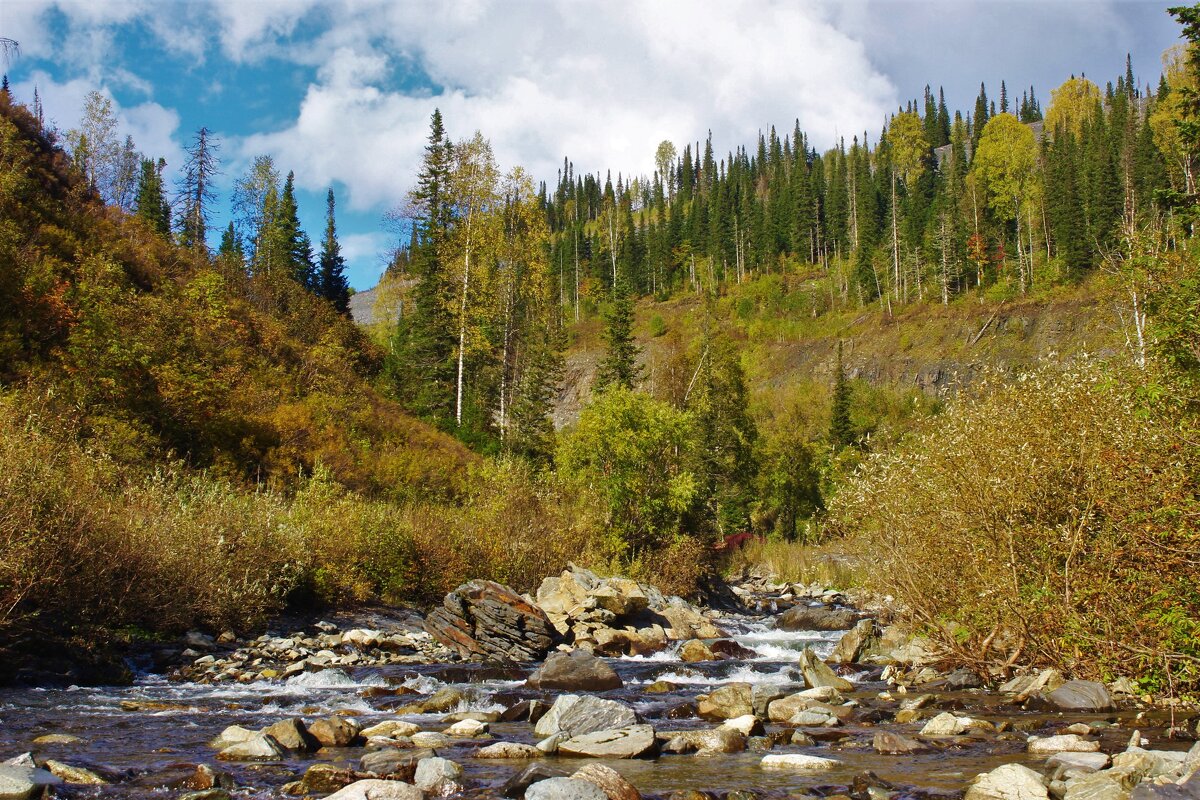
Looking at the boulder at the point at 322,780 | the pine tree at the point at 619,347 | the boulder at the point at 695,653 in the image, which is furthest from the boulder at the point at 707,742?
the pine tree at the point at 619,347

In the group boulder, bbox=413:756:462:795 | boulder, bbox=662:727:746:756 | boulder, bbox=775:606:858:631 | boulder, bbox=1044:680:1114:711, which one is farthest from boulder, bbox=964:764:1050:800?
boulder, bbox=775:606:858:631

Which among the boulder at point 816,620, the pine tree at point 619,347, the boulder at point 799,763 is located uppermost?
the pine tree at point 619,347

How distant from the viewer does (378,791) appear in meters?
7.36

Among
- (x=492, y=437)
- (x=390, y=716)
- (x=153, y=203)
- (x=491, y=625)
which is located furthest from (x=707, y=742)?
(x=153, y=203)

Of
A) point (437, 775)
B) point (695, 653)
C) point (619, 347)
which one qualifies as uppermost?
point (619, 347)

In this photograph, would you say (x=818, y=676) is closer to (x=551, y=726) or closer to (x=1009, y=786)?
(x=551, y=726)

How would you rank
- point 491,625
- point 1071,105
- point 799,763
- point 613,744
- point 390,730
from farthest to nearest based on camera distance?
point 1071,105 → point 491,625 → point 390,730 → point 613,744 → point 799,763

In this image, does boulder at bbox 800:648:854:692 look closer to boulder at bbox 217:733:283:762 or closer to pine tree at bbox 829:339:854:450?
boulder at bbox 217:733:283:762

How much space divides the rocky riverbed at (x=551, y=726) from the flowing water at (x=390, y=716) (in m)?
0.04

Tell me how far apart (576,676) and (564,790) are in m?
7.55

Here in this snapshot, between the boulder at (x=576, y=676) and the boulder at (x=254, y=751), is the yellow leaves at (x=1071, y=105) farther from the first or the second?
the boulder at (x=254, y=751)

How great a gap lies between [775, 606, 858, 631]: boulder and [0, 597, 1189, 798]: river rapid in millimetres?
9551

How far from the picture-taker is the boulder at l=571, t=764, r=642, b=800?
7570 millimetres

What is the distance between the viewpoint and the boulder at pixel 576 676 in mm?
14664
